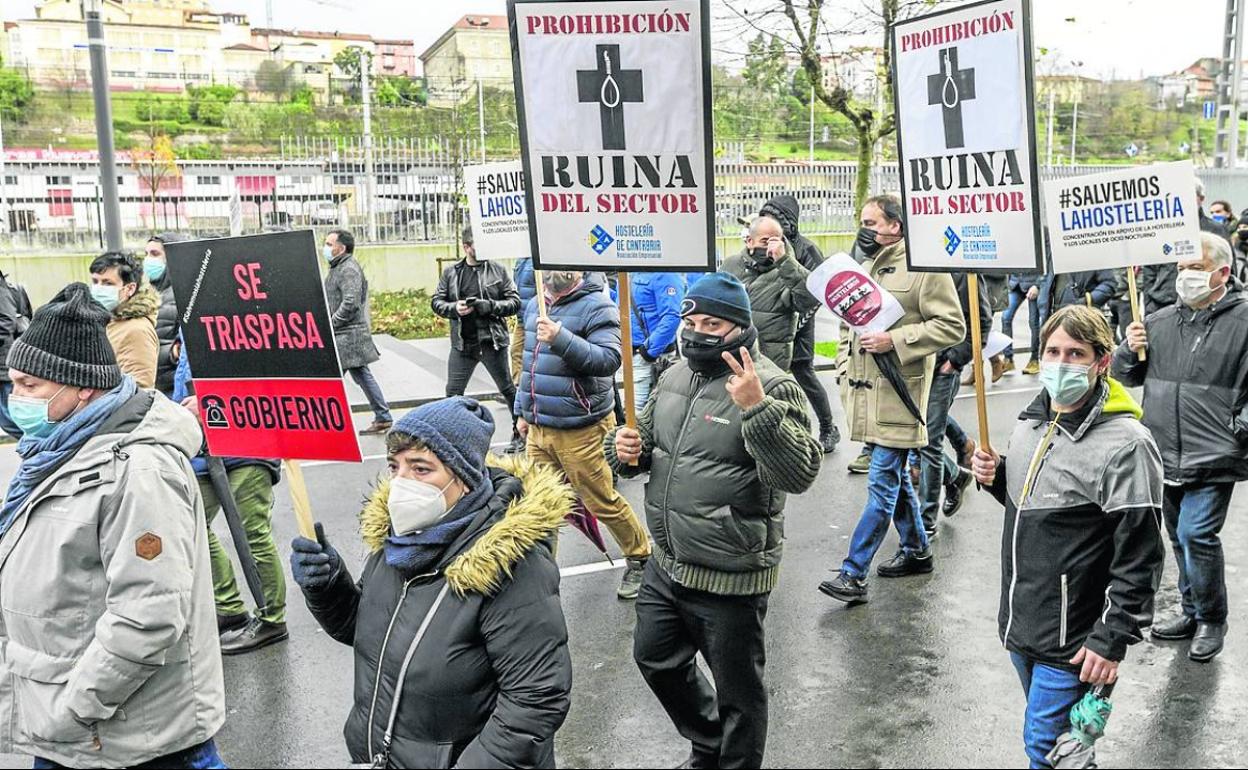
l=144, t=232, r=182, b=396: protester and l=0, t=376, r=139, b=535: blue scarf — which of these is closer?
A: l=0, t=376, r=139, b=535: blue scarf

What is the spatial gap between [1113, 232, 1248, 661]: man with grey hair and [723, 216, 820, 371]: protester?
2.96 meters

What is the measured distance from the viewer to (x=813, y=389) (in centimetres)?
946

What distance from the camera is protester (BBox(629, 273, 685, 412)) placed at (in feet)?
27.2

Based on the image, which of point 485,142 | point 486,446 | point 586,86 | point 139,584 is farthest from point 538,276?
point 485,142

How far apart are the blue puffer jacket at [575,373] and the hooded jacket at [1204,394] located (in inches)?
104

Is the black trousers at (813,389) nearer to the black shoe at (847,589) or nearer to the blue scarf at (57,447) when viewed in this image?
the black shoe at (847,589)

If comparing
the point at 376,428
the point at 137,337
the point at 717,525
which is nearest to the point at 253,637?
the point at 137,337

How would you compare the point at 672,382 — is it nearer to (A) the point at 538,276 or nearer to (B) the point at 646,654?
(B) the point at 646,654

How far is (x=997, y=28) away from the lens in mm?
4145

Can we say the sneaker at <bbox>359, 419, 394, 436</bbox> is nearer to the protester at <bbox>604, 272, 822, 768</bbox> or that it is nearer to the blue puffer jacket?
the blue puffer jacket

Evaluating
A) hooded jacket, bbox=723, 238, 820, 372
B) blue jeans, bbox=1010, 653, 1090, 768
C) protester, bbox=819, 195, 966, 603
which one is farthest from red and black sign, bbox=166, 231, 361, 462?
hooded jacket, bbox=723, 238, 820, 372

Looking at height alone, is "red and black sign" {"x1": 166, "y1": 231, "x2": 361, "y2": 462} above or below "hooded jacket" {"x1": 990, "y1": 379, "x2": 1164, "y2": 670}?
above

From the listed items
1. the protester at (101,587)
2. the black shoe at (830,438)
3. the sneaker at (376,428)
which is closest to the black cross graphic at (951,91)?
the protester at (101,587)

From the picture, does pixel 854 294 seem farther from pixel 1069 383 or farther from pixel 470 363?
pixel 470 363
